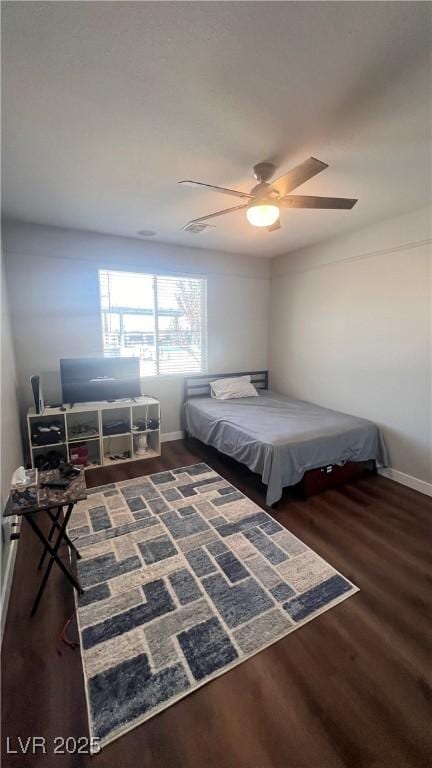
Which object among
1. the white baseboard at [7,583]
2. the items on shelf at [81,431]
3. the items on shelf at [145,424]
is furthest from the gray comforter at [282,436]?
the white baseboard at [7,583]

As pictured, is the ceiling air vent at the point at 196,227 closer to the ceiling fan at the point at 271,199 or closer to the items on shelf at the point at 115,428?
the ceiling fan at the point at 271,199

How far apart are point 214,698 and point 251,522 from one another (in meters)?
1.20

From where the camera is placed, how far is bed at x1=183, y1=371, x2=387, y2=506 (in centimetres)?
262

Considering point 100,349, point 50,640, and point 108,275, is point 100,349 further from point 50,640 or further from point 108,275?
point 50,640

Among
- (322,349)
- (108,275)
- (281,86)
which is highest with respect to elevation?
(281,86)

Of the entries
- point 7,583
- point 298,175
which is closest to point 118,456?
point 7,583

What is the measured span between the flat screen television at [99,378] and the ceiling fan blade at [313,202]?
2.42 metres

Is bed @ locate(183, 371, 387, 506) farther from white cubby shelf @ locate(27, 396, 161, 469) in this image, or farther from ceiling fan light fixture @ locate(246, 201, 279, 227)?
ceiling fan light fixture @ locate(246, 201, 279, 227)

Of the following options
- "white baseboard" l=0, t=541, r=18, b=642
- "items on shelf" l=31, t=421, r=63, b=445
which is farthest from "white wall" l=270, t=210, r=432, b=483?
"white baseboard" l=0, t=541, r=18, b=642

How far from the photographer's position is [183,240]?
12.2 feet

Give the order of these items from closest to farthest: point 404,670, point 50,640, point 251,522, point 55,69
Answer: point 55,69 → point 404,670 → point 50,640 → point 251,522

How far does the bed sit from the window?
2.28 feet

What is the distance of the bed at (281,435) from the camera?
2617 millimetres

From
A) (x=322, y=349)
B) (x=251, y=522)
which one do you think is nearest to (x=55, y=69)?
(x=251, y=522)
